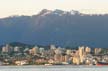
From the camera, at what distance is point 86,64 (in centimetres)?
19700

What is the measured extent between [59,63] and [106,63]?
1049cm

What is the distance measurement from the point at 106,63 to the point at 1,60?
23.7m

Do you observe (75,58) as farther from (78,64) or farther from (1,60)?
Answer: (1,60)

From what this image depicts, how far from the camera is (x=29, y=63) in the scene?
196375 mm

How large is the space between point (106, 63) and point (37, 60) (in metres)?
15.5

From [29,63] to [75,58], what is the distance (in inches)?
428

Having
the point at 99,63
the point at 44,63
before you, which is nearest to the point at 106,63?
the point at 99,63

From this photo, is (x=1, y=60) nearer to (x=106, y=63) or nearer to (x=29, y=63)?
(x=29, y=63)

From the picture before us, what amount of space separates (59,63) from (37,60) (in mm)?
5620

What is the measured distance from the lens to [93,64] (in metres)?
196

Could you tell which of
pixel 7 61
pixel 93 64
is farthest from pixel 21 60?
pixel 93 64

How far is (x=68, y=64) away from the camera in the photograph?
196125 mm

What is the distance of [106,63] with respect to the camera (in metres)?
197

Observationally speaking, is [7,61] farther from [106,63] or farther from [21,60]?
[106,63]
